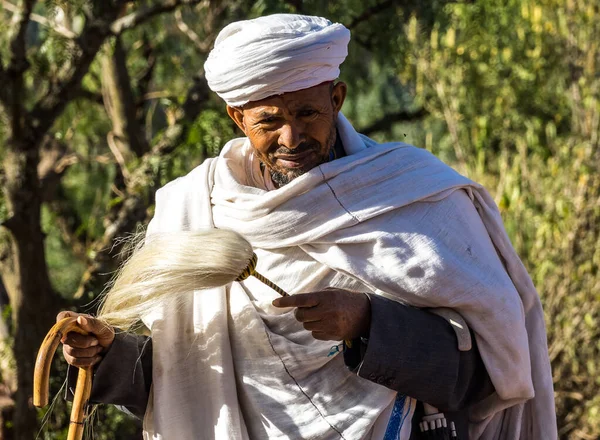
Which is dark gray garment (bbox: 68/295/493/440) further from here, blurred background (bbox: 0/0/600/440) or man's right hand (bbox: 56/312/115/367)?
blurred background (bbox: 0/0/600/440)

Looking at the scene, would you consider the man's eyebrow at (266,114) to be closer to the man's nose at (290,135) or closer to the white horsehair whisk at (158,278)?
the man's nose at (290,135)

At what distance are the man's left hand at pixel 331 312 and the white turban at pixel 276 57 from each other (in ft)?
1.81

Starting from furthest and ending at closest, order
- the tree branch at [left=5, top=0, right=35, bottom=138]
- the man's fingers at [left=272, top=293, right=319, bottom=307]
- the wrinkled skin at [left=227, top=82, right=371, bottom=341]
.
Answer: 1. the tree branch at [left=5, top=0, right=35, bottom=138]
2. the wrinkled skin at [left=227, top=82, right=371, bottom=341]
3. the man's fingers at [left=272, top=293, right=319, bottom=307]

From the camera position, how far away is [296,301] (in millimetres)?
2311

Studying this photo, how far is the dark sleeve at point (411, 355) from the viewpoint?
2.50 m

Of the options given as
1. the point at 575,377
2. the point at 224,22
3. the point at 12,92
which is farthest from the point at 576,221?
the point at 12,92

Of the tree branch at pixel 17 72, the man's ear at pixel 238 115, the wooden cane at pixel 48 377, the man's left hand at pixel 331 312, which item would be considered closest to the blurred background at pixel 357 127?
the tree branch at pixel 17 72

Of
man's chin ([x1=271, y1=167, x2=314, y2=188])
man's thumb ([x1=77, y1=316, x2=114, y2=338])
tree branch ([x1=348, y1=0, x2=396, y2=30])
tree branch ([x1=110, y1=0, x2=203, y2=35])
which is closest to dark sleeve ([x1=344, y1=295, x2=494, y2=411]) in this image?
man's chin ([x1=271, y1=167, x2=314, y2=188])

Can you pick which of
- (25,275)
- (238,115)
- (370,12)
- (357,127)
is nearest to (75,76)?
(25,275)

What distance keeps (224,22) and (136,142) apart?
958 millimetres

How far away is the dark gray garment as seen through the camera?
2506 millimetres

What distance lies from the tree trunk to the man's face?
2129 mm

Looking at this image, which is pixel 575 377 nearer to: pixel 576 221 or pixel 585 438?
pixel 585 438

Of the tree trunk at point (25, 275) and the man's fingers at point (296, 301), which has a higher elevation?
the man's fingers at point (296, 301)
